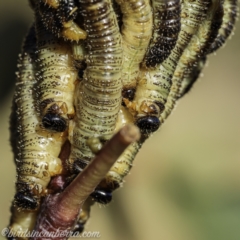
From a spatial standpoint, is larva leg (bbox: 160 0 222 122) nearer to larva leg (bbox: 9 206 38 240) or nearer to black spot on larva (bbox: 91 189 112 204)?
black spot on larva (bbox: 91 189 112 204)

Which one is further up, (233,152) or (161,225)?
(233,152)

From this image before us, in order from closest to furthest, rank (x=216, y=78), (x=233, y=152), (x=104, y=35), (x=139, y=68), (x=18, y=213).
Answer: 1. (x=104, y=35)
2. (x=139, y=68)
3. (x=18, y=213)
4. (x=233, y=152)
5. (x=216, y=78)

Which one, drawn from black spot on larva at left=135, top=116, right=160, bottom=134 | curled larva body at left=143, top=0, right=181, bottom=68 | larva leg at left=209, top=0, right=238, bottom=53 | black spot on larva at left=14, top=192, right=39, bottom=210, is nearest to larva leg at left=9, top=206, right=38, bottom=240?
black spot on larva at left=14, top=192, right=39, bottom=210

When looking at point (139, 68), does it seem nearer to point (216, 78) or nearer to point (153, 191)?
point (153, 191)

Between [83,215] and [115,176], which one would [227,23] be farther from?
[83,215]

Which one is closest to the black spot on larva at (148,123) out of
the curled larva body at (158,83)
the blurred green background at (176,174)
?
the curled larva body at (158,83)

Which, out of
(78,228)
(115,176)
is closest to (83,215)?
(78,228)

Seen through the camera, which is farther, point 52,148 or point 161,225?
point 161,225

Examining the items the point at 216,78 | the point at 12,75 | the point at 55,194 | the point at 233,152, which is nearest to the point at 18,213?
the point at 55,194
